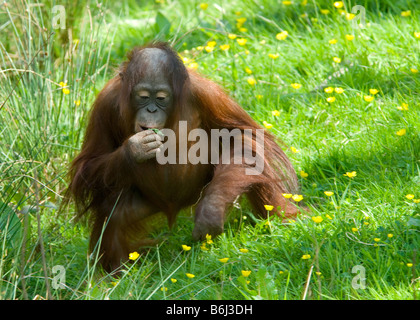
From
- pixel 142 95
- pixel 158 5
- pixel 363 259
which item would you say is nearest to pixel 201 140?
pixel 142 95

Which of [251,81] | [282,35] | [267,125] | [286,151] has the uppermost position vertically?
[282,35]

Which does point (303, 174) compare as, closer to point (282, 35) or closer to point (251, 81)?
point (251, 81)

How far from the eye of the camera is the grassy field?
2.88 metres

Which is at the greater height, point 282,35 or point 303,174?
point 282,35

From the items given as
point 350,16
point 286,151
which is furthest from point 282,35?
point 286,151

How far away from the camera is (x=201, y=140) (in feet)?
11.5

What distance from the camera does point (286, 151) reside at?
3934mm

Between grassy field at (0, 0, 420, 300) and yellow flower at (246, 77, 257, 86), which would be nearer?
grassy field at (0, 0, 420, 300)

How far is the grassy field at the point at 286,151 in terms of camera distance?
9.45 ft

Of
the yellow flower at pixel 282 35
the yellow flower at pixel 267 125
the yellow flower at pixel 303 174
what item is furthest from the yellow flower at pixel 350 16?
the yellow flower at pixel 303 174

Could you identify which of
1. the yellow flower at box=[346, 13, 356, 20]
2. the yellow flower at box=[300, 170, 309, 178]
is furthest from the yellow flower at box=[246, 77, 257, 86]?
the yellow flower at box=[300, 170, 309, 178]

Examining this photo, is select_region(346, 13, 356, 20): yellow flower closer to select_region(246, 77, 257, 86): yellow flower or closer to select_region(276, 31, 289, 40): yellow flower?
select_region(276, 31, 289, 40): yellow flower
